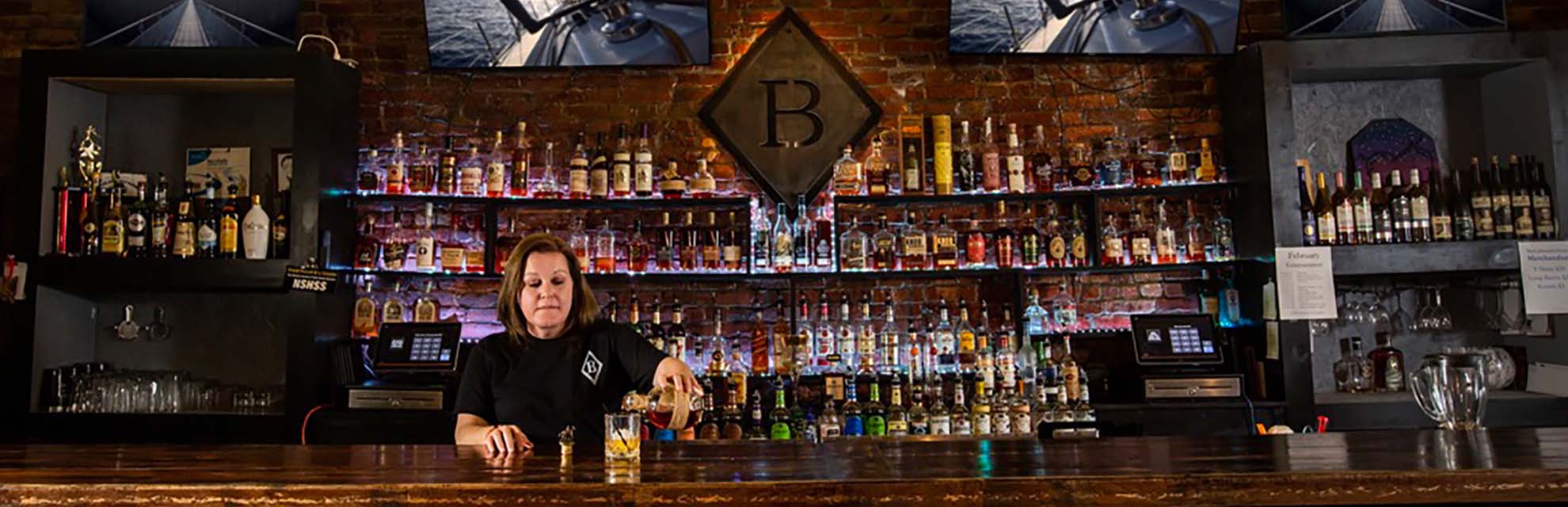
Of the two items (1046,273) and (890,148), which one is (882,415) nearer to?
(1046,273)

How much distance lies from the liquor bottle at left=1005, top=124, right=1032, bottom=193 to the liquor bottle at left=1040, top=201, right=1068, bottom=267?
196 millimetres

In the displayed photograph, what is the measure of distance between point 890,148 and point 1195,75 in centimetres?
143

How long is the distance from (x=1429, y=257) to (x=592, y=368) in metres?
3.34

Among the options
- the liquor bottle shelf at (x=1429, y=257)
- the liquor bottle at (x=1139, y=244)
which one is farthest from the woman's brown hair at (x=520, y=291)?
the liquor bottle shelf at (x=1429, y=257)

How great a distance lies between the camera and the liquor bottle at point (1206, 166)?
177 inches

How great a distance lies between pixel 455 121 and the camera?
4.75 metres

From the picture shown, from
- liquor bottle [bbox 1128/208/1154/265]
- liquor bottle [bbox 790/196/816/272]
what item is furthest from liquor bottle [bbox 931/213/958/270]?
liquor bottle [bbox 1128/208/1154/265]

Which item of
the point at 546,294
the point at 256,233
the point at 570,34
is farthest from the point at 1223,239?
the point at 256,233

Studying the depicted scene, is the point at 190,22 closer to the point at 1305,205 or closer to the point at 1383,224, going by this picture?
the point at 1305,205

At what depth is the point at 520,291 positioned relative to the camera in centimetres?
273

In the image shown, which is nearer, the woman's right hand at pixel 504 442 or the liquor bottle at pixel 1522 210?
the woman's right hand at pixel 504 442

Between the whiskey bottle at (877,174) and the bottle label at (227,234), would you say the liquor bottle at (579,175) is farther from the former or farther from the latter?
the bottle label at (227,234)

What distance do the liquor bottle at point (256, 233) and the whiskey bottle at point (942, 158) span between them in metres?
2.66

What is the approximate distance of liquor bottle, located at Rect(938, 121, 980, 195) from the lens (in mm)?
4523
